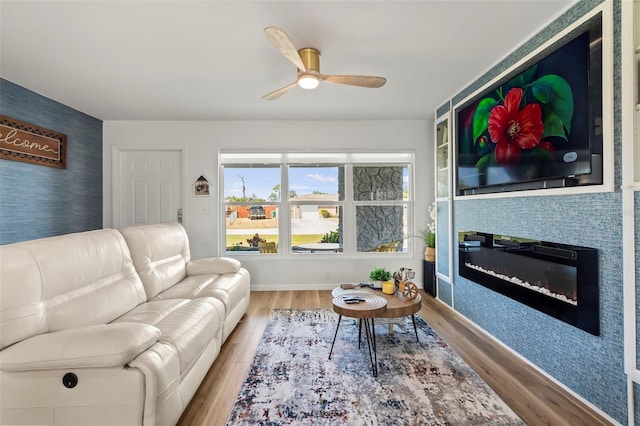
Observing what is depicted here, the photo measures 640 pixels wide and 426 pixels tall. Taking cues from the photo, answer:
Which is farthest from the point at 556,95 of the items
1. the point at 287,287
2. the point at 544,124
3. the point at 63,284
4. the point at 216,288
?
the point at 287,287

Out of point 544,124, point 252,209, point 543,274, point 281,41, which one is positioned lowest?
point 543,274

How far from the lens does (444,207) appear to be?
3.62 m

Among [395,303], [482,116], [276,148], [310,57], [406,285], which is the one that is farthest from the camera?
[276,148]

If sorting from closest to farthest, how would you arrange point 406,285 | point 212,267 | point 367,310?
point 367,310 < point 406,285 < point 212,267

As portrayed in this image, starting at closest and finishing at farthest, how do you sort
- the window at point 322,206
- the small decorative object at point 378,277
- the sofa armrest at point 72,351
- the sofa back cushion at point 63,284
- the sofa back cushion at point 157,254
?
the sofa armrest at point 72,351 → the sofa back cushion at point 63,284 → the sofa back cushion at point 157,254 → the small decorative object at point 378,277 → the window at point 322,206

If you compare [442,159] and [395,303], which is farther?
[442,159]

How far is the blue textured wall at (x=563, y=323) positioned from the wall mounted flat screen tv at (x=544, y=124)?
11 cm

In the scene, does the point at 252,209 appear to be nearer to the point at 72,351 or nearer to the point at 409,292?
the point at 409,292

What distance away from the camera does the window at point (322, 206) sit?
438cm

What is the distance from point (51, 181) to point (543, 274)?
5075 mm

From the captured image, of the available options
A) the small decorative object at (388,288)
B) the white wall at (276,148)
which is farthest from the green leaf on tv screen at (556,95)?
the white wall at (276,148)

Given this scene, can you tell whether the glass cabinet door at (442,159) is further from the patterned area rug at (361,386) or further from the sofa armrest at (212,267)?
the sofa armrest at (212,267)

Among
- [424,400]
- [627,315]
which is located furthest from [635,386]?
[424,400]

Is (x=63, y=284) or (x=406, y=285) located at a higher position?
(x=63, y=284)
